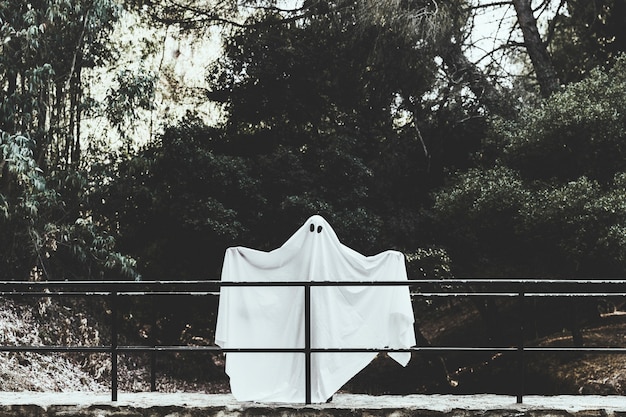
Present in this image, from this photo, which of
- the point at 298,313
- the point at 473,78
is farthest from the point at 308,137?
the point at 298,313

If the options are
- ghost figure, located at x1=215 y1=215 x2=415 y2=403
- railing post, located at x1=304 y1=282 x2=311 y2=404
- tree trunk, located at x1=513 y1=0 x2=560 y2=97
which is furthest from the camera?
tree trunk, located at x1=513 y1=0 x2=560 y2=97

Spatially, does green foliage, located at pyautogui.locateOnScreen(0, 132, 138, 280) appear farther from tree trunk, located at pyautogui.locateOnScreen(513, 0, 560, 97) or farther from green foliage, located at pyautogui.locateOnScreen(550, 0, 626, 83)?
green foliage, located at pyautogui.locateOnScreen(550, 0, 626, 83)

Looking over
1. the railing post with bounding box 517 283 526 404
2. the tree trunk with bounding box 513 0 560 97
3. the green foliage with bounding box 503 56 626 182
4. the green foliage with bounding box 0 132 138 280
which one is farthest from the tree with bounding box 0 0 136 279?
the railing post with bounding box 517 283 526 404

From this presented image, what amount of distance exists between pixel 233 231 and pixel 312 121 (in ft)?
9.42

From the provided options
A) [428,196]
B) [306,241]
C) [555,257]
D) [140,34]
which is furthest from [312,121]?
[306,241]

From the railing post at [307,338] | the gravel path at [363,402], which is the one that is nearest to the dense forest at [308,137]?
the gravel path at [363,402]

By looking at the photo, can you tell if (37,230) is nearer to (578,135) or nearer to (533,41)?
(578,135)

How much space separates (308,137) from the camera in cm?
1547

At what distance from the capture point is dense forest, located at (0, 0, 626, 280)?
12.6m

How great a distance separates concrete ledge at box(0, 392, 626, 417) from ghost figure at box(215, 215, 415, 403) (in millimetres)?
297

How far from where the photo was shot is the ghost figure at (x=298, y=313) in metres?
6.09

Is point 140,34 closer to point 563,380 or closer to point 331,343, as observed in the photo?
point 563,380

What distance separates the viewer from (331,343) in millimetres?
6109

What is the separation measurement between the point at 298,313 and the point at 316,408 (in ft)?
2.36
